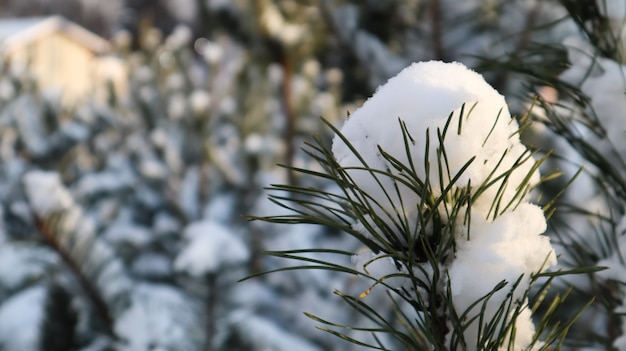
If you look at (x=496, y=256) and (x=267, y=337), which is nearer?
(x=496, y=256)

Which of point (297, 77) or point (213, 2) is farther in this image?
point (297, 77)

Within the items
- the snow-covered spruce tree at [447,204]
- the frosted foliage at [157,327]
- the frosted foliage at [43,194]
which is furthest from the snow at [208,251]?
the snow-covered spruce tree at [447,204]

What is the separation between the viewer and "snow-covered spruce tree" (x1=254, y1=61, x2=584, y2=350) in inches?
15.5

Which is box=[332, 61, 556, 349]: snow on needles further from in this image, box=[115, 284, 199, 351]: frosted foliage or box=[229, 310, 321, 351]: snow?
box=[229, 310, 321, 351]: snow

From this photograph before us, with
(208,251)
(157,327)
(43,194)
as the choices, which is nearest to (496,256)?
(43,194)

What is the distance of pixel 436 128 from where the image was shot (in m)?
0.40

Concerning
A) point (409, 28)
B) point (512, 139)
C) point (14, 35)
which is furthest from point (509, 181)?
point (14, 35)

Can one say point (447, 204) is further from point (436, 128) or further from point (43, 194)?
point (43, 194)

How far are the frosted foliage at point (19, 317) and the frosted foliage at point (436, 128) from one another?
7.02ft

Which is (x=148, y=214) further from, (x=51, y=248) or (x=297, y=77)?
(x=51, y=248)

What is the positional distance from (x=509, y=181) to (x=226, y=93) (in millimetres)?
2530

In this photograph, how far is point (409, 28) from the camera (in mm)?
2066

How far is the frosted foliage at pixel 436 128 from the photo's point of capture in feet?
1.31

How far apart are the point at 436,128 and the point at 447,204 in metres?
0.06
